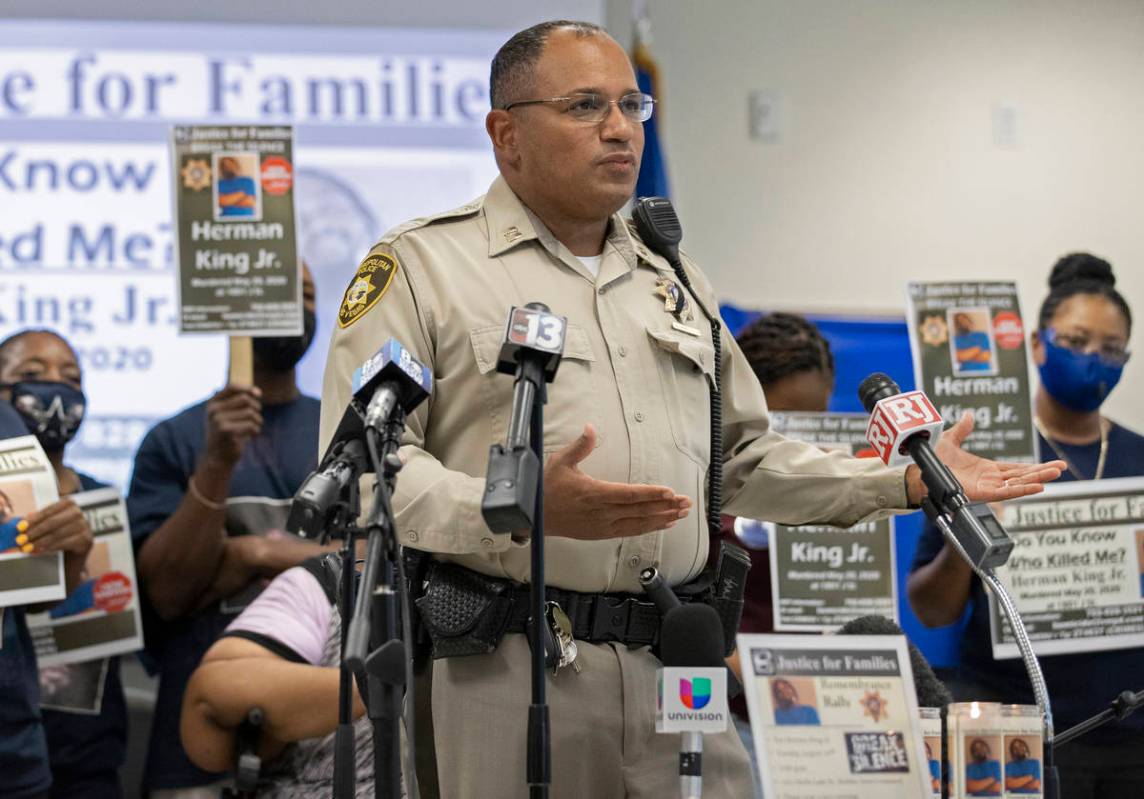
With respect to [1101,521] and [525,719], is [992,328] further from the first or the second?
[525,719]

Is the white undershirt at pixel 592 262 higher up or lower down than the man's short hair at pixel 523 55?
lower down

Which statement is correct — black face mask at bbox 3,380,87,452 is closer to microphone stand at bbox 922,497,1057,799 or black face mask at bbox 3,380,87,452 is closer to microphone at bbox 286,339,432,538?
microphone at bbox 286,339,432,538

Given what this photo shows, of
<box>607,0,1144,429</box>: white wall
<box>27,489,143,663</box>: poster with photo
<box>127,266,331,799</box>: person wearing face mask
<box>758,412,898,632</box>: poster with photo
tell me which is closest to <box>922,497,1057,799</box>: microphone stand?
<box>758,412,898,632</box>: poster with photo

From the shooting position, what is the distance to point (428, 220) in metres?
2.11

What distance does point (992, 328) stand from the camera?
3443mm

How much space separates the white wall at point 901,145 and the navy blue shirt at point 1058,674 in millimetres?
2474

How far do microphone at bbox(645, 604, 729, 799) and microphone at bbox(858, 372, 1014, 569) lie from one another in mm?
350

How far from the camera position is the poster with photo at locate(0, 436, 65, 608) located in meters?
3.12

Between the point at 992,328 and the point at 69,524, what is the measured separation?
2256 millimetres

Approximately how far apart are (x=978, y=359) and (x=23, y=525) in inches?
90.4

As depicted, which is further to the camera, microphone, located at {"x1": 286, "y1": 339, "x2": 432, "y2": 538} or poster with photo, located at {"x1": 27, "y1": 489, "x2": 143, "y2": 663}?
poster with photo, located at {"x1": 27, "y1": 489, "x2": 143, "y2": 663}

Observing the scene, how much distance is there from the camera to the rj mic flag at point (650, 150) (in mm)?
5121

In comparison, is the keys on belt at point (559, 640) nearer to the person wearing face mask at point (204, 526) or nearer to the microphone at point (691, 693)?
the microphone at point (691, 693)

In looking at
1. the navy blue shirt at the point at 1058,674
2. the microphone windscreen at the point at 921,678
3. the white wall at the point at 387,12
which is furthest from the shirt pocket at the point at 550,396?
the white wall at the point at 387,12
